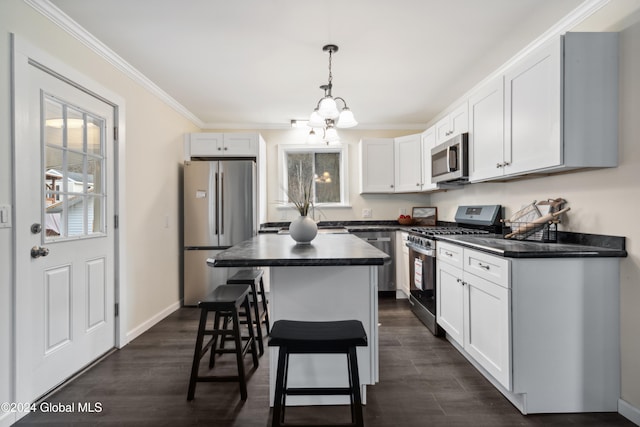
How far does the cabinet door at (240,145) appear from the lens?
14.2 feet

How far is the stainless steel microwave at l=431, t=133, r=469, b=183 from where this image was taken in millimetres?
3035

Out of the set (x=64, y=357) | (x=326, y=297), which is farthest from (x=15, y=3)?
(x=326, y=297)

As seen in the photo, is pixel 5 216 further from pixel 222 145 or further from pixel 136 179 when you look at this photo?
pixel 222 145

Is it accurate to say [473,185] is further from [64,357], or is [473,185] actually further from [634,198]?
[64,357]

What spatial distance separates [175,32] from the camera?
7.81 ft

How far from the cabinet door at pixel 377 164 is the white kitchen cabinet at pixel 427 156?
523 millimetres

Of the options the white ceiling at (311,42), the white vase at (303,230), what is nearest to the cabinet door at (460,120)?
the white ceiling at (311,42)

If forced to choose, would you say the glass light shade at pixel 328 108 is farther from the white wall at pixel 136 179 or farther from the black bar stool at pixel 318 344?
the white wall at pixel 136 179

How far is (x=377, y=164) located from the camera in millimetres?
4664

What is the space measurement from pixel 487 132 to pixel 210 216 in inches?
119

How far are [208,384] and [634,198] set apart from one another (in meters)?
2.68

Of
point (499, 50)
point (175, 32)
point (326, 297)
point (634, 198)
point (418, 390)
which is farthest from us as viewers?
point (499, 50)

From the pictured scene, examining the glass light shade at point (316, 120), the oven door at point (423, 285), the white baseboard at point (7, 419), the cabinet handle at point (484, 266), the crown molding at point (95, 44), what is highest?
the crown molding at point (95, 44)

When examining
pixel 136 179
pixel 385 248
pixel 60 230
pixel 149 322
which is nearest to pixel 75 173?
pixel 60 230
